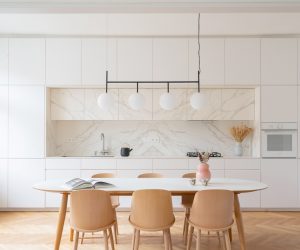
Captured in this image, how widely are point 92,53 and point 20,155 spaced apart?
6.65ft

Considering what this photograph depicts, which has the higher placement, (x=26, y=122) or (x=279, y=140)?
(x=26, y=122)

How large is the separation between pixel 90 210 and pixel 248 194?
301 cm

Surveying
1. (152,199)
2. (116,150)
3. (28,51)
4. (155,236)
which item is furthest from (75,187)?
(28,51)

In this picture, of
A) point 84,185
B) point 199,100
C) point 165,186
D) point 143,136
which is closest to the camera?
point 84,185

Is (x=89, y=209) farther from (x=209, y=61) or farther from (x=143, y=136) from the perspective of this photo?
(x=209, y=61)

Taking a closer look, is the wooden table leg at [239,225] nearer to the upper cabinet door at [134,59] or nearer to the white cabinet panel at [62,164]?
the upper cabinet door at [134,59]

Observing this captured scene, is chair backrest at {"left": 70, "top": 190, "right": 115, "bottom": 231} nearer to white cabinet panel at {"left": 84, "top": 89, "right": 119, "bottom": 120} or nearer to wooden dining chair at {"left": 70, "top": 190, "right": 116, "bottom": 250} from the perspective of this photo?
wooden dining chair at {"left": 70, "top": 190, "right": 116, "bottom": 250}

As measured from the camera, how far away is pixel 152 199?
278 cm

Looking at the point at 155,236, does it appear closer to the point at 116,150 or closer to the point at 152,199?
the point at 152,199

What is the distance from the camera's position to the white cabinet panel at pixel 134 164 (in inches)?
197

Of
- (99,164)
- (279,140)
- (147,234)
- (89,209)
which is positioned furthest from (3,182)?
(279,140)

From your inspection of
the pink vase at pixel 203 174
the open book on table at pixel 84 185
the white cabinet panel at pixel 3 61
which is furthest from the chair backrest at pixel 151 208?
the white cabinet panel at pixel 3 61

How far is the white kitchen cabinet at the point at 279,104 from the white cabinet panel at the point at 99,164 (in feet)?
8.29

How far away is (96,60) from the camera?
5082 millimetres
